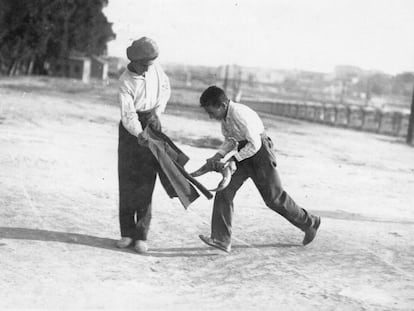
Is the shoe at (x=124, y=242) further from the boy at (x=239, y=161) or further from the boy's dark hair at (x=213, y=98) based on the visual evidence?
the boy's dark hair at (x=213, y=98)

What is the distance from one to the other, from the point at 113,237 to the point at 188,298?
171cm

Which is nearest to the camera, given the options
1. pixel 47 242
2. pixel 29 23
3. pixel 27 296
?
pixel 27 296

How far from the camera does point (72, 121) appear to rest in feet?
51.3

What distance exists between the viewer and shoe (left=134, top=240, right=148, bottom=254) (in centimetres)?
536

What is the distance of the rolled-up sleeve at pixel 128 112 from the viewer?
5105 millimetres

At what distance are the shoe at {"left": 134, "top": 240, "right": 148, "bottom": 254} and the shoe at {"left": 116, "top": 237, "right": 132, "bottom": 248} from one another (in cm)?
10

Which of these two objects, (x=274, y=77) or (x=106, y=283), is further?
(x=274, y=77)

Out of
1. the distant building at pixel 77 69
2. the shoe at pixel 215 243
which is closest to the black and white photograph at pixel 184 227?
the shoe at pixel 215 243

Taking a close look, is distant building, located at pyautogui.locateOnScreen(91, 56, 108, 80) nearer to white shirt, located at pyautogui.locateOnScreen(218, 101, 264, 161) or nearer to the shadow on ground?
the shadow on ground

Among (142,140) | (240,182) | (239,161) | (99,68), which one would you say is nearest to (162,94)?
(142,140)

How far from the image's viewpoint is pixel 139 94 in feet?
17.4

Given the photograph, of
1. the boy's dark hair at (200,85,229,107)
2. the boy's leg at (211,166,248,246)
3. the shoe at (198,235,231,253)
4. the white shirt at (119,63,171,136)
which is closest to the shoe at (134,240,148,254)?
the shoe at (198,235,231,253)

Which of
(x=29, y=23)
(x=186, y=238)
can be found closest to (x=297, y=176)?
(x=186, y=238)

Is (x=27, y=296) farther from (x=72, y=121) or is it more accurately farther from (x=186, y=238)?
(x=72, y=121)
